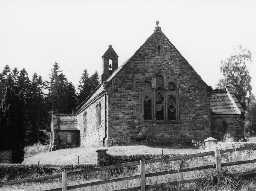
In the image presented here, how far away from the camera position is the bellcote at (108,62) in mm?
40812

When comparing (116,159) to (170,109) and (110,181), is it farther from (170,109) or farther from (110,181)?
(170,109)

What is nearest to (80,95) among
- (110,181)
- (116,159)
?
(116,159)

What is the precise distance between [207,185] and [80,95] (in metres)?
79.5

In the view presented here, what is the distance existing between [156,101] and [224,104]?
318 inches

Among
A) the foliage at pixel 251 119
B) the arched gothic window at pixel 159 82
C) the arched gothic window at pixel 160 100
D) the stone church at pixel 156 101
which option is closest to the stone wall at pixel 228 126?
Result: the stone church at pixel 156 101

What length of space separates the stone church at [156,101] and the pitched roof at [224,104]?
2541 mm

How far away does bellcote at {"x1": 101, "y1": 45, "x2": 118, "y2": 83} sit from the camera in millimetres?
40812

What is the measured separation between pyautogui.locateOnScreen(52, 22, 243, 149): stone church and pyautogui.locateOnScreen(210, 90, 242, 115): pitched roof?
254 centimetres

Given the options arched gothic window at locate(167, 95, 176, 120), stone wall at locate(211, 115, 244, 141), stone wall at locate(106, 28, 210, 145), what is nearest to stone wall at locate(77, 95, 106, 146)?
stone wall at locate(106, 28, 210, 145)

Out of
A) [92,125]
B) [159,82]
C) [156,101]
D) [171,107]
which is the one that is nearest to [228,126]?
[171,107]

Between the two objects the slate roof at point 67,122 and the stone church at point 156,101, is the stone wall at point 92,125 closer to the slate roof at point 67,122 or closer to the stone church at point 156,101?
the stone church at point 156,101

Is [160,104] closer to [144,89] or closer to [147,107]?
[147,107]

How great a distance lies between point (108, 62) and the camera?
41094 mm

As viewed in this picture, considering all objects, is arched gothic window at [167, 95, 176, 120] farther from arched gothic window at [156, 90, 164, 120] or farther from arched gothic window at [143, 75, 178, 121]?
arched gothic window at [156, 90, 164, 120]
